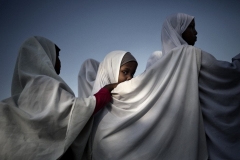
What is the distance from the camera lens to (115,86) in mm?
1971

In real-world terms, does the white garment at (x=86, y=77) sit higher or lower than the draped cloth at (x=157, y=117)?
lower

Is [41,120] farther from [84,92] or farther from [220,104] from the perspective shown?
Result: [84,92]

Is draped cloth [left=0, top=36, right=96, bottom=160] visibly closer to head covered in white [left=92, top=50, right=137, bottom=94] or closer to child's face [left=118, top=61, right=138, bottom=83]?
head covered in white [left=92, top=50, right=137, bottom=94]

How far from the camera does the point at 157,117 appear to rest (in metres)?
1.67

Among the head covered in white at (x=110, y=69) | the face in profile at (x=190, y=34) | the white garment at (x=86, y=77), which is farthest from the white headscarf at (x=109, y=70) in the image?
the white garment at (x=86, y=77)

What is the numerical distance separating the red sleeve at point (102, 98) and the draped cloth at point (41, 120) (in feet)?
0.15

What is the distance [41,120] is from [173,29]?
1764 millimetres

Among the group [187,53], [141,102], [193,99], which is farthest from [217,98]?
[141,102]

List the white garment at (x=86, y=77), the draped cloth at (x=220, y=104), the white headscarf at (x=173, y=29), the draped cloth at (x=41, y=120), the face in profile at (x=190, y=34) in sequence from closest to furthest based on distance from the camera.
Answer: the draped cloth at (x=41, y=120), the draped cloth at (x=220, y=104), the white headscarf at (x=173, y=29), the face in profile at (x=190, y=34), the white garment at (x=86, y=77)

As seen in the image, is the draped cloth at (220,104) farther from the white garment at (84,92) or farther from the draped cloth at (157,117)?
the white garment at (84,92)

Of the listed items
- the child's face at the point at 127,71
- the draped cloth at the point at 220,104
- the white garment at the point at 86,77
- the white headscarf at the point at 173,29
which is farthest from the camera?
the white garment at the point at 86,77

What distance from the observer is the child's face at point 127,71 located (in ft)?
7.23

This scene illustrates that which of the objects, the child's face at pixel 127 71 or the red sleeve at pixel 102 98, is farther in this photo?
the child's face at pixel 127 71

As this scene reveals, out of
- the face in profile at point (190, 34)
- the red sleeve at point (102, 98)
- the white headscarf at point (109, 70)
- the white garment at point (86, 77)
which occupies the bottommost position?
the white garment at point (86, 77)
